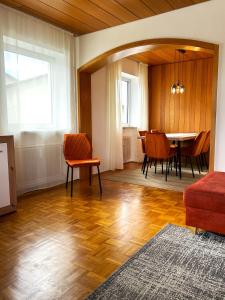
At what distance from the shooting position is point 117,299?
133 centimetres

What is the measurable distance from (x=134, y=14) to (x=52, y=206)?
2.59 m

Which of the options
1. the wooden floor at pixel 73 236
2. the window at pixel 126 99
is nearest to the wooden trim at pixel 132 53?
the wooden floor at pixel 73 236

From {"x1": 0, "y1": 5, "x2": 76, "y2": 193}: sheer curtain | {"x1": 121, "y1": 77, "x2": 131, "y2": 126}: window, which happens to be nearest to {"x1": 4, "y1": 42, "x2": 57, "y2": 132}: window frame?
{"x1": 0, "y1": 5, "x2": 76, "y2": 193}: sheer curtain

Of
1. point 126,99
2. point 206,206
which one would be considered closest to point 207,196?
point 206,206

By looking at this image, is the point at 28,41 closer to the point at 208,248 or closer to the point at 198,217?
the point at 198,217

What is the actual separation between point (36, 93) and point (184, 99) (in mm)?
3558

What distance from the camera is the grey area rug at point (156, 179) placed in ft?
12.3

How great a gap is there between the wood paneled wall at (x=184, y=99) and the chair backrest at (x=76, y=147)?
2.87 metres

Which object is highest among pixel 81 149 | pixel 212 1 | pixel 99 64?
pixel 212 1

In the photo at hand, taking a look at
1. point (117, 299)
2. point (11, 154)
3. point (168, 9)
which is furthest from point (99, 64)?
point (117, 299)

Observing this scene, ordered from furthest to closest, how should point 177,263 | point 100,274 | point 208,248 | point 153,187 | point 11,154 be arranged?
point 153,187
point 11,154
point 208,248
point 177,263
point 100,274

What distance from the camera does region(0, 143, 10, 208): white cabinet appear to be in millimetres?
2506

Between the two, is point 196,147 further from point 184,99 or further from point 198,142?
point 184,99

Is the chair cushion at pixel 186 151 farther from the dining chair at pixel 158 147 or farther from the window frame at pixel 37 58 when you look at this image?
the window frame at pixel 37 58
